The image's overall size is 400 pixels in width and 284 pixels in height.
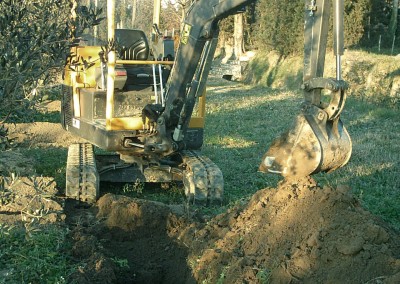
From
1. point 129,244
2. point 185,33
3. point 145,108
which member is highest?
point 185,33

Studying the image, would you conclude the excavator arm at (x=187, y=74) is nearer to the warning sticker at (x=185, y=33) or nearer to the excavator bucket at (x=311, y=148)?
the warning sticker at (x=185, y=33)

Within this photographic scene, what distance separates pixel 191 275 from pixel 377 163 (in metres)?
5.94

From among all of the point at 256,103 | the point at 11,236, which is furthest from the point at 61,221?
the point at 256,103

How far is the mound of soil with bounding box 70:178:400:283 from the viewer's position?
4758 millimetres

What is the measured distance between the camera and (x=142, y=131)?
8906 millimetres

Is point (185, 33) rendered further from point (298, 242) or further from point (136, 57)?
point (298, 242)

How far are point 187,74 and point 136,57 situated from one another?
184 cm

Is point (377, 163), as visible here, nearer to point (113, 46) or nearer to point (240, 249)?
point (113, 46)

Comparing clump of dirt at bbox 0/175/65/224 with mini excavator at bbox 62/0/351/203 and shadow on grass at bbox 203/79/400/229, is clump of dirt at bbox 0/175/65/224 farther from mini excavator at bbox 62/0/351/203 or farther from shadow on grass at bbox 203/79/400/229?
shadow on grass at bbox 203/79/400/229

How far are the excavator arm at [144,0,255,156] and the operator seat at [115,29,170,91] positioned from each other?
2.96ft

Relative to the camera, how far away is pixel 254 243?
5676 millimetres

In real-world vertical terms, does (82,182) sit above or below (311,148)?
below

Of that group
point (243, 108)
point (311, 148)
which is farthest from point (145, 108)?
point (243, 108)

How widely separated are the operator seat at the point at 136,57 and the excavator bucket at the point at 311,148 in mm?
3754
